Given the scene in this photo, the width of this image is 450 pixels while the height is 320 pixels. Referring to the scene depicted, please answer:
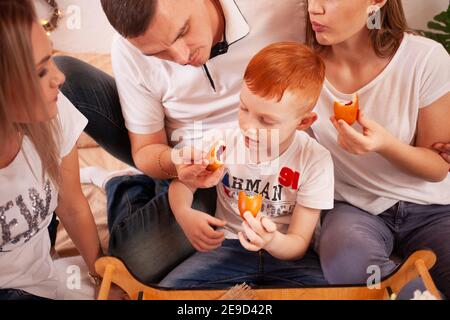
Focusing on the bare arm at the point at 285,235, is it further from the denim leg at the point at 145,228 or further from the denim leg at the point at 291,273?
the denim leg at the point at 145,228

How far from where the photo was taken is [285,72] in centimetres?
78

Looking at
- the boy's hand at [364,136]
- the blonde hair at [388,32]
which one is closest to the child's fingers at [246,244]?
the boy's hand at [364,136]

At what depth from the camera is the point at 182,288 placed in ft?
2.83

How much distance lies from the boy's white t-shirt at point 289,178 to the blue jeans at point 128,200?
0.08m

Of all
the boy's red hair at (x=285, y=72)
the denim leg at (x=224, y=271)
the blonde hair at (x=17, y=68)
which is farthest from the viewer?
the denim leg at (x=224, y=271)

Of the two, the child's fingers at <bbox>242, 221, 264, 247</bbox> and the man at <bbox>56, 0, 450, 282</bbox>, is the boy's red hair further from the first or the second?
the child's fingers at <bbox>242, 221, 264, 247</bbox>

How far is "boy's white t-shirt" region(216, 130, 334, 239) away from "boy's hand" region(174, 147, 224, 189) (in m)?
0.03

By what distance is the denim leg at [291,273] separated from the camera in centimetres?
87

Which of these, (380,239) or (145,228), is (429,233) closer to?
(380,239)

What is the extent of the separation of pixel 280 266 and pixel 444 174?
12.8 inches

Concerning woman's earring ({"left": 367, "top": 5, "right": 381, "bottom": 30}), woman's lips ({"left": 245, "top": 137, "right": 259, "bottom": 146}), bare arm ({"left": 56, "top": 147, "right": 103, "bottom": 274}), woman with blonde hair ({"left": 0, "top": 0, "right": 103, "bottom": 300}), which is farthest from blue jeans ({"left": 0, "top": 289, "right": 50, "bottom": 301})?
woman's earring ({"left": 367, "top": 5, "right": 381, "bottom": 30})

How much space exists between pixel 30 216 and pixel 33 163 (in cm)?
8

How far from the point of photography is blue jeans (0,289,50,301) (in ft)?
2.77
